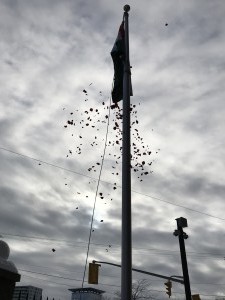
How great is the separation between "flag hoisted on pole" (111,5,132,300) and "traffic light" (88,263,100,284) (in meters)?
14.2

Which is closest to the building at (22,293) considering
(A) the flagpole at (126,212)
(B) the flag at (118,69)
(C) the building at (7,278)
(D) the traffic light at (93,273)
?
(C) the building at (7,278)

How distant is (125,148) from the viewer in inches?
321

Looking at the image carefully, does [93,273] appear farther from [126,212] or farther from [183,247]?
[126,212]

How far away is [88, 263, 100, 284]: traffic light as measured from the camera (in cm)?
2133

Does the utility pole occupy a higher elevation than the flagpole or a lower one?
higher

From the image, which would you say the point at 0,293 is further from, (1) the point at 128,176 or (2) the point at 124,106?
(2) the point at 124,106

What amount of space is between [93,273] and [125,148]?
51.4ft

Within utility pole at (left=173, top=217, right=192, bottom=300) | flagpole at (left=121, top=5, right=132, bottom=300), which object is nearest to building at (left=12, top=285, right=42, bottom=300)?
flagpole at (left=121, top=5, right=132, bottom=300)

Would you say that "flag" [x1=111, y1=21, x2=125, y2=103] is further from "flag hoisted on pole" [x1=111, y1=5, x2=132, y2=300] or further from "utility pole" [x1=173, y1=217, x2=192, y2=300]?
"utility pole" [x1=173, y1=217, x2=192, y2=300]

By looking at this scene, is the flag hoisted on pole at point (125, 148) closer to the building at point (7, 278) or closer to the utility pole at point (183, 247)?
the building at point (7, 278)

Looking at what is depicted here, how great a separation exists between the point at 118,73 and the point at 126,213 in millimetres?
4665

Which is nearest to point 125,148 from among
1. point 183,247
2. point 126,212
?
point 126,212

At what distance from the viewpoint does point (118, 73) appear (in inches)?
410

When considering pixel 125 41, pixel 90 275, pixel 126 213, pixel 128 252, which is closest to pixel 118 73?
pixel 125 41
